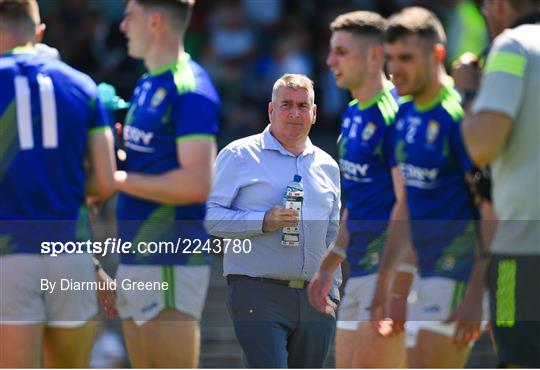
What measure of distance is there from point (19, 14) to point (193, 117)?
2.79 feet

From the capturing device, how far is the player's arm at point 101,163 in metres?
5.55

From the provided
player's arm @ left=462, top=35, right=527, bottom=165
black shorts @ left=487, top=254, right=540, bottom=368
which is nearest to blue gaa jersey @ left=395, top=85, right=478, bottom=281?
black shorts @ left=487, top=254, right=540, bottom=368

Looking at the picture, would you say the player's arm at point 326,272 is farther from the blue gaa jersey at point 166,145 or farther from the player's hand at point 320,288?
the blue gaa jersey at point 166,145

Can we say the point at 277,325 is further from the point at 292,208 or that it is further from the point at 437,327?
the point at 437,327

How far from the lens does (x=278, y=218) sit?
6.38m

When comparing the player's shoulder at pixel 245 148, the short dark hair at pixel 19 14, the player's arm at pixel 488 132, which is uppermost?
the short dark hair at pixel 19 14

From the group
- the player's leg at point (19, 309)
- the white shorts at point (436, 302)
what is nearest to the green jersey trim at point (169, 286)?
the player's leg at point (19, 309)

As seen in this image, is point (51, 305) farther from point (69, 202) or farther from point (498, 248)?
point (498, 248)

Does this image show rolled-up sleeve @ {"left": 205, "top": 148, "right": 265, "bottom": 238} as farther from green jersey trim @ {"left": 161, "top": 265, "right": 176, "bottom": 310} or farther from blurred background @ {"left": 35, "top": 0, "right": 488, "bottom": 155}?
blurred background @ {"left": 35, "top": 0, "right": 488, "bottom": 155}

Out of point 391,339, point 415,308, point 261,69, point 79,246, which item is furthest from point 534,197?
point 261,69

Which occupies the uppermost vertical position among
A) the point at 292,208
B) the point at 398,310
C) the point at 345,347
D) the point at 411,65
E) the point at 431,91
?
the point at 411,65

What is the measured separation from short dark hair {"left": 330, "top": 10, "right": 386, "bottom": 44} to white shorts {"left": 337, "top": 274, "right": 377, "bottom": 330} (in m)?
1.23

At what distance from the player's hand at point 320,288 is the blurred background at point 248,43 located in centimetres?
→ 683

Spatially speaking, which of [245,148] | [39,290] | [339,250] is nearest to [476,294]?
[339,250]
